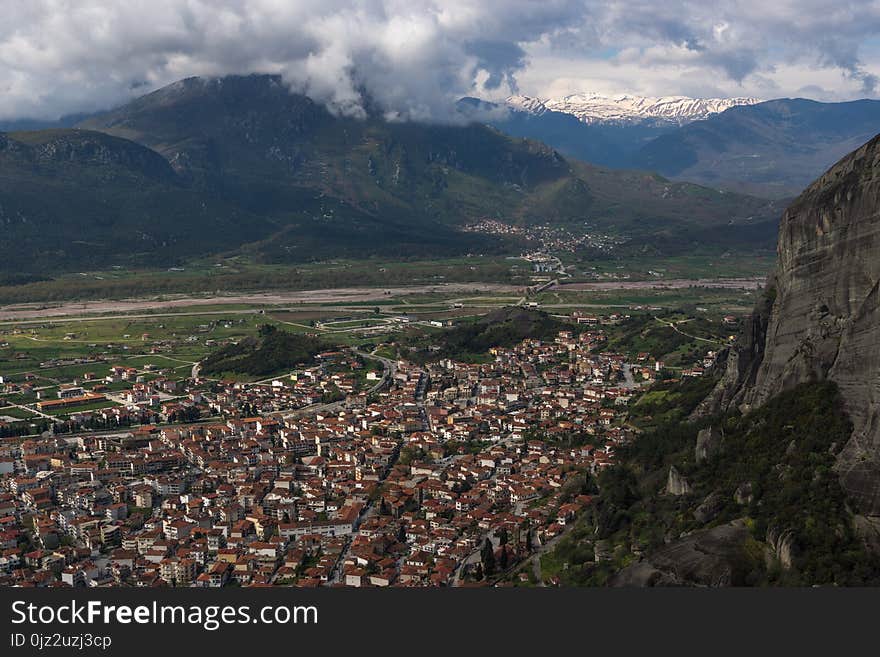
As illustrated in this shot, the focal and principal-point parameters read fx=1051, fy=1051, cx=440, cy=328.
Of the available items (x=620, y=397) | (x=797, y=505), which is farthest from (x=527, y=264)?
(x=797, y=505)

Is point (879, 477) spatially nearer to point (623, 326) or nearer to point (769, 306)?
point (769, 306)

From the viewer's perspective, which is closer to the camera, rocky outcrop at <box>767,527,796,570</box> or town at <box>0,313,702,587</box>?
rocky outcrop at <box>767,527,796,570</box>

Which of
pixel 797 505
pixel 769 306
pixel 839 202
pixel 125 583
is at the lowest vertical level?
pixel 125 583

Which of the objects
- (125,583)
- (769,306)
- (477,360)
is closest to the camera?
(125,583)

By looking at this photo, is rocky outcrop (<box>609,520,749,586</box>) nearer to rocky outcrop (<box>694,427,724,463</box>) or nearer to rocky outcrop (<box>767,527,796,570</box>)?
rocky outcrop (<box>767,527,796,570</box>)

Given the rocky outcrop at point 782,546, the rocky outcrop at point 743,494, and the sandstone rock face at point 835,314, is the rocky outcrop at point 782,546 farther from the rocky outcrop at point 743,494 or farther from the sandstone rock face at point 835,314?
the rocky outcrop at point 743,494

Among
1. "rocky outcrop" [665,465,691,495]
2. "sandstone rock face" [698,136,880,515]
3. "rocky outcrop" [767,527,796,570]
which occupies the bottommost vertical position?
"rocky outcrop" [665,465,691,495]

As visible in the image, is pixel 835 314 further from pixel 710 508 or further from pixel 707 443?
pixel 710 508

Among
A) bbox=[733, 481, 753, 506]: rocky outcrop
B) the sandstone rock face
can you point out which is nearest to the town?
bbox=[733, 481, 753, 506]: rocky outcrop
